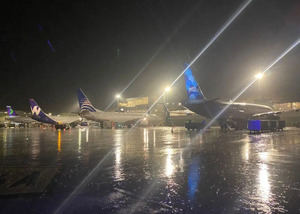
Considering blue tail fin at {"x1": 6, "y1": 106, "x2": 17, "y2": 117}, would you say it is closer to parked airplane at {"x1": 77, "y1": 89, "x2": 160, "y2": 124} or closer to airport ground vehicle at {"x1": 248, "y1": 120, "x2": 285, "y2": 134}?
parked airplane at {"x1": 77, "y1": 89, "x2": 160, "y2": 124}

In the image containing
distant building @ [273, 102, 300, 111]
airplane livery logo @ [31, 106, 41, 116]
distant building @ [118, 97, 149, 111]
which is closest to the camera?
airplane livery logo @ [31, 106, 41, 116]

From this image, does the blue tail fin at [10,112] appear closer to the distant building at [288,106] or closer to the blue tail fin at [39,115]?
the blue tail fin at [39,115]

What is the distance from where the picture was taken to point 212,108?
39.5 m

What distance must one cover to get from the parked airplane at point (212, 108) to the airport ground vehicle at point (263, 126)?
4433 mm

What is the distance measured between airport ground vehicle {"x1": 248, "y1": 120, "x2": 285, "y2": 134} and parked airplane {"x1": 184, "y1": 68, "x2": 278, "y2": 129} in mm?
4433

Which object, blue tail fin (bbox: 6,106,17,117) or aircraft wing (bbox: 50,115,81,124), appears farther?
blue tail fin (bbox: 6,106,17,117)

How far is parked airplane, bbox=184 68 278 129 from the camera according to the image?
129ft

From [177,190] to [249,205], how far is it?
6.45 feet

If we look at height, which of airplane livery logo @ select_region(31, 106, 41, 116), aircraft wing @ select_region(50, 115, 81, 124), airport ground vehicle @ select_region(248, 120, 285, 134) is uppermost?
airplane livery logo @ select_region(31, 106, 41, 116)

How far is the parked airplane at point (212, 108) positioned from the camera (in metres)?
39.2

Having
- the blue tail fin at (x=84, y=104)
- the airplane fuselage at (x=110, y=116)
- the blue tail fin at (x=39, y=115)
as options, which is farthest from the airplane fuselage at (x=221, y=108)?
the blue tail fin at (x=39, y=115)

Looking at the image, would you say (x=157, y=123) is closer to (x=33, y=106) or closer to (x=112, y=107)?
(x=33, y=106)

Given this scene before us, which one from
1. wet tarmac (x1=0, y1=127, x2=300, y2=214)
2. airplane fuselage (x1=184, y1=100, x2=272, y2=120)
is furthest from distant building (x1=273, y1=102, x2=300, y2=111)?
wet tarmac (x1=0, y1=127, x2=300, y2=214)

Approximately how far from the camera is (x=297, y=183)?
7570mm
